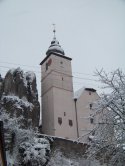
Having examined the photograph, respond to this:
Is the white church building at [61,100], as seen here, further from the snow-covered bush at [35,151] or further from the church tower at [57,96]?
the snow-covered bush at [35,151]

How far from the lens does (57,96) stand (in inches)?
1501

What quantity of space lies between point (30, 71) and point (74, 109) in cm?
Result: 610

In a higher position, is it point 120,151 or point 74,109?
point 74,109

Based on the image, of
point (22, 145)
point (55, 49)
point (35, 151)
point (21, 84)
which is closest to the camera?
point (35, 151)

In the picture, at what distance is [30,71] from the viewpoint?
3675cm

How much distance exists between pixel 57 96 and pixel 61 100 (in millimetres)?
578

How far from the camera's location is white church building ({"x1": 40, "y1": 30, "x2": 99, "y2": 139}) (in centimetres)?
3662

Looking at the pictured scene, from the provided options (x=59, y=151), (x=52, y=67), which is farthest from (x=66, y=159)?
(x=52, y=67)

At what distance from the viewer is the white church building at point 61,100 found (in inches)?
1442

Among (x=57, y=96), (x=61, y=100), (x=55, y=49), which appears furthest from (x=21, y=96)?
(x=55, y=49)

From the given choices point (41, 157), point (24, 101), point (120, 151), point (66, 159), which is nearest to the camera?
point (120, 151)

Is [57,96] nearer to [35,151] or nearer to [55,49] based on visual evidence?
[55,49]

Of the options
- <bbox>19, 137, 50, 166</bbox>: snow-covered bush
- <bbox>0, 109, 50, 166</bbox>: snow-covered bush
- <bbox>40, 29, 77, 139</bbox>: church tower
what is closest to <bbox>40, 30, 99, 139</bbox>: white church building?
<bbox>40, 29, 77, 139</bbox>: church tower

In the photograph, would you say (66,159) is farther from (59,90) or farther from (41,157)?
(59,90)
